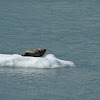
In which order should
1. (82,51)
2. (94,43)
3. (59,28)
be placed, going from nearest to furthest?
(82,51)
(94,43)
(59,28)

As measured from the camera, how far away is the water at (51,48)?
24578mm

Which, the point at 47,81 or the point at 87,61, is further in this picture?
the point at 87,61

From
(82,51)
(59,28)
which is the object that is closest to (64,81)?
(82,51)

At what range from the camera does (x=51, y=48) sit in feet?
106

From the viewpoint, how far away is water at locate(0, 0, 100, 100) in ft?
80.6

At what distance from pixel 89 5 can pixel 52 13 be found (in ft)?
11.9

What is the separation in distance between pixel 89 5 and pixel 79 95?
20.7m

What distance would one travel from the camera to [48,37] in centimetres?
3462

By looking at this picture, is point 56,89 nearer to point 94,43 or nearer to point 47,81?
point 47,81

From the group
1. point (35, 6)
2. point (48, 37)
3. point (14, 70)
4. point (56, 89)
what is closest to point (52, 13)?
point (35, 6)

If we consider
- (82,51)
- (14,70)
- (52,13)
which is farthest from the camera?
(52,13)

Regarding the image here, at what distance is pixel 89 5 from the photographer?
144 ft

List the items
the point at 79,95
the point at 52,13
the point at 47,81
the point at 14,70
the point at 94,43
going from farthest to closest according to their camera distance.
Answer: the point at 52,13 → the point at 94,43 → the point at 14,70 → the point at 47,81 → the point at 79,95

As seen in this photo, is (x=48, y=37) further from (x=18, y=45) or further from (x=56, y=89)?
(x=56, y=89)
